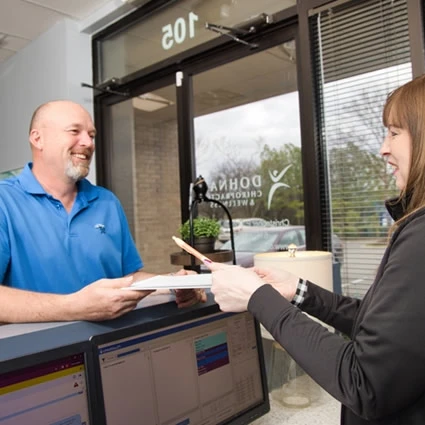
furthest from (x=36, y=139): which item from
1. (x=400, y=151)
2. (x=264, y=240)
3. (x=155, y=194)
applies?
(x=155, y=194)

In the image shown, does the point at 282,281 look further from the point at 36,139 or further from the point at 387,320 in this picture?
the point at 36,139

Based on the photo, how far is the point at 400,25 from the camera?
2.21m

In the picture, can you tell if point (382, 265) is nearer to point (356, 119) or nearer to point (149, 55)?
point (356, 119)

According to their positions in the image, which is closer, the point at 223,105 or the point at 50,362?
the point at 50,362

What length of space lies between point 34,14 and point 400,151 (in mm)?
3775

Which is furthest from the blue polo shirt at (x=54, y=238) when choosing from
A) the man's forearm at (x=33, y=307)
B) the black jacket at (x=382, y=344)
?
the black jacket at (x=382, y=344)

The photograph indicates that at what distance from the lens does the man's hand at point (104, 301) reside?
2.76 ft

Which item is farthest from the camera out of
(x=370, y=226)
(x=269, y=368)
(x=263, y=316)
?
(x=370, y=226)

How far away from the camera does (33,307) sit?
3.07ft

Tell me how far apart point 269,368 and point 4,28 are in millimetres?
3951

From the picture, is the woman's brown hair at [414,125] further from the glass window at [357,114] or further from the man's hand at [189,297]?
the glass window at [357,114]

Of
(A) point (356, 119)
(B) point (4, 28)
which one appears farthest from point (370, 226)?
(B) point (4, 28)

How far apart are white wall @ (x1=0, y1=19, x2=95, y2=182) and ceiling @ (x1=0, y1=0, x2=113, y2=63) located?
0.29 feet

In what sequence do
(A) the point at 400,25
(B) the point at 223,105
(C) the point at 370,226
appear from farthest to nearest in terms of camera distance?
1. (B) the point at 223,105
2. (C) the point at 370,226
3. (A) the point at 400,25
